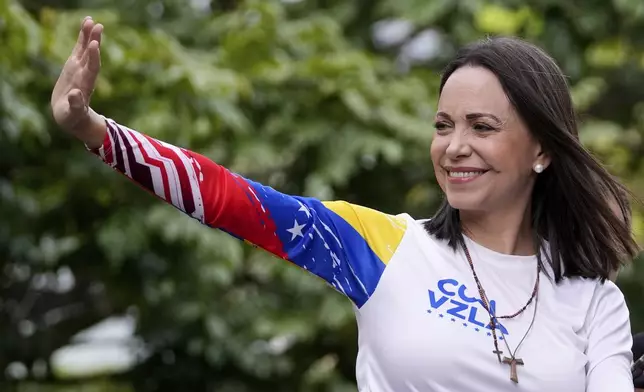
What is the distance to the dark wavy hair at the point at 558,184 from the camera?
8.09 feet

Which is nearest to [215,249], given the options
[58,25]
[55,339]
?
[58,25]

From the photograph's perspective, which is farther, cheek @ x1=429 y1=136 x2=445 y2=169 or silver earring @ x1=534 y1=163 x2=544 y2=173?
silver earring @ x1=534 y1=163 x2=544 y2=173

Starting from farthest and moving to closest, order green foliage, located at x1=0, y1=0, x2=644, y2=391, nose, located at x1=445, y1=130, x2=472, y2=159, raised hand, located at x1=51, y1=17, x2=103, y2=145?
green foliage, located at x1=0, y1=0, x2=644, y2=391 < nose, located at x1=445, y1=130, x2=472, y2=159 < raised hand, located at x1=51, y1=17, x2=103, y2=145

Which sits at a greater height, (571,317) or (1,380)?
(571,317)

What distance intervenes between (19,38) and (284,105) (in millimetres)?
1240

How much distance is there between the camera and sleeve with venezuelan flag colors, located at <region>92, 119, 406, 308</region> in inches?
87.5

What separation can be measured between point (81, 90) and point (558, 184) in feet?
3.10

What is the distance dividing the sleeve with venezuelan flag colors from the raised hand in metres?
0.04

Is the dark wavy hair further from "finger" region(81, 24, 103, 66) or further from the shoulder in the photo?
"finger" region(81, 24, 103, 66)

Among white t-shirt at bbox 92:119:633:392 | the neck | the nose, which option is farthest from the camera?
the neck

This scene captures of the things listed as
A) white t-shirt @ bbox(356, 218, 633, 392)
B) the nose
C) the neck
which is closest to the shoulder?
white t-shirt @ bbox(356, 218, 633, 392)

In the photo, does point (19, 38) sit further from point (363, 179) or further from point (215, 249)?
point (363, 179)

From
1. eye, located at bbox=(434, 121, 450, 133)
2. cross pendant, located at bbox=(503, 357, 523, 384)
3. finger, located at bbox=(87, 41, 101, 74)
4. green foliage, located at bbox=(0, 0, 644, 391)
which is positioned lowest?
green foliage, located at bbox=(0, 0, 644, 391)

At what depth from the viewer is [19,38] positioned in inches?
186
